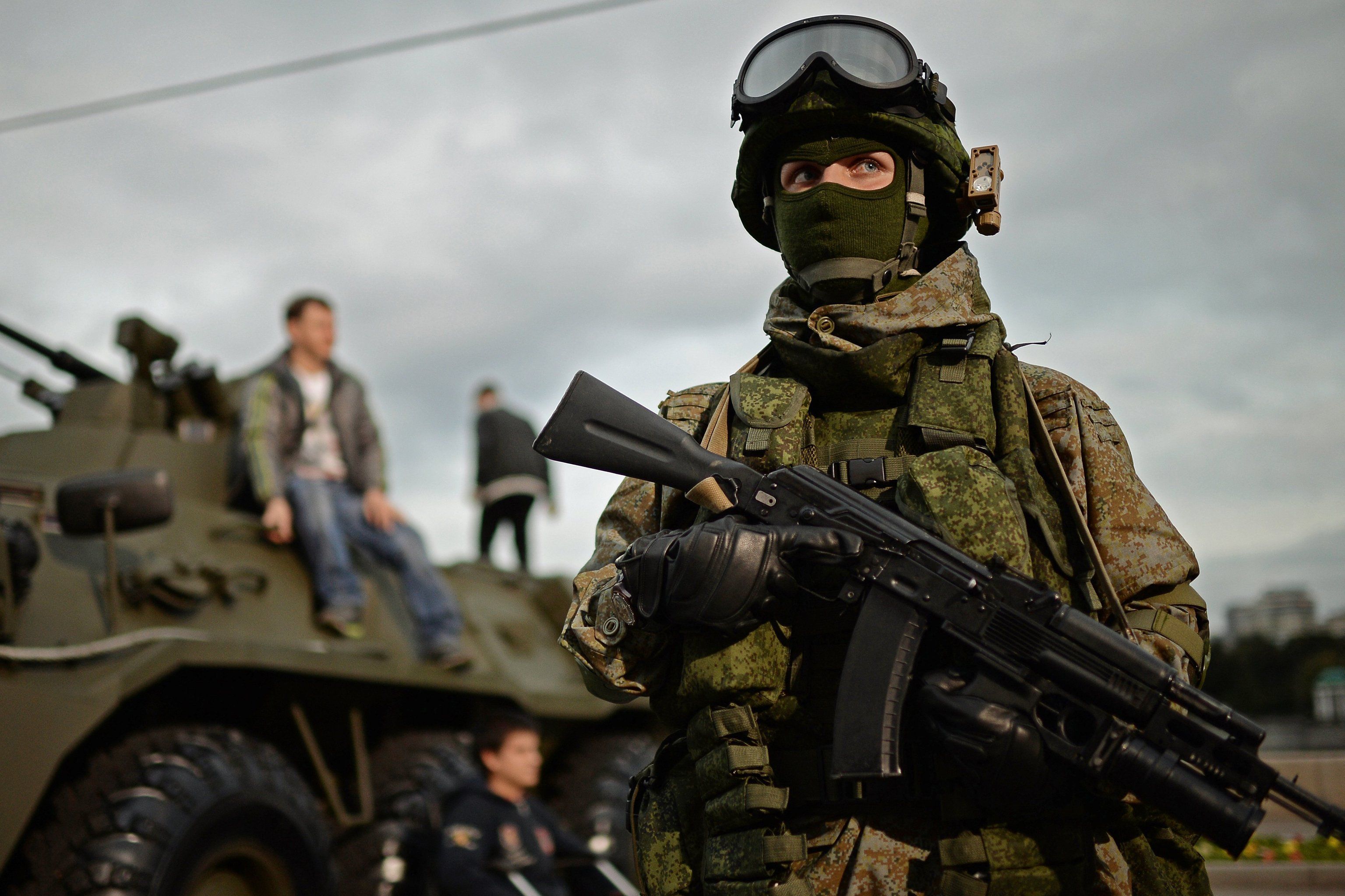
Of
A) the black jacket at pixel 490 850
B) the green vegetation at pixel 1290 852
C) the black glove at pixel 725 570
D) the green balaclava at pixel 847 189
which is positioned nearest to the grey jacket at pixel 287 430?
the black jacket at pixel 490 850

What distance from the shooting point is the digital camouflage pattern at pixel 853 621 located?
2217 millimetres

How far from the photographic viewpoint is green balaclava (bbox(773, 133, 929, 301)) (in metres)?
2.57

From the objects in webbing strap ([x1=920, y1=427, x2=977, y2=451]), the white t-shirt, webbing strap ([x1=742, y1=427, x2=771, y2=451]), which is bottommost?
webbing strap ([x1=920, y1=427, x2=977, y2=451])

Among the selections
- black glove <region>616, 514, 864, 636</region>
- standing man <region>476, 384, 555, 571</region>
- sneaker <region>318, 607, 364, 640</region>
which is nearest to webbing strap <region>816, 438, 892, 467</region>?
black glove <region>616, 514, 864, 636</region>

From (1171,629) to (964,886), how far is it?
1.95ft

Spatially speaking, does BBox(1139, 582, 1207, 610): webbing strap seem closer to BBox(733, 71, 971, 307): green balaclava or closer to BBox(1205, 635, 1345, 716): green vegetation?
BBox(733, 71, 971, 307): green balaclava

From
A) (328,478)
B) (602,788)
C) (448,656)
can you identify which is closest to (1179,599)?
(448,656)

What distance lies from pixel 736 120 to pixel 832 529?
1014 mm

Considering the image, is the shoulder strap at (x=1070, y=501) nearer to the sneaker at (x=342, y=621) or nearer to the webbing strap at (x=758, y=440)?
the webbing strap at (x=758, y=440)

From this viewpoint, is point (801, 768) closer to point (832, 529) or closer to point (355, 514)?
point (832, 529)

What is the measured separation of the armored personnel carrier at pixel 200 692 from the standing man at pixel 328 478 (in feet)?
0.40

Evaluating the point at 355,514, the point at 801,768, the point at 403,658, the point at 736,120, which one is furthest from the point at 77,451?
the point at 801,768

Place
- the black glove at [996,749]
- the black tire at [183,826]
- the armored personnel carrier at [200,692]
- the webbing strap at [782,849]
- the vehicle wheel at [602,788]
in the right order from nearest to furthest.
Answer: the black glove at [996,749] < the webbing strap at [782,849] < the black tire at [183,826] < the armored personnel carrier at [200,692] < the vehicle wheel at [602,788]

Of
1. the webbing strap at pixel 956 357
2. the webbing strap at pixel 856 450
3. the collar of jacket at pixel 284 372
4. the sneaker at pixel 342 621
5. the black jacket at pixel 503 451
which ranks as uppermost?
the black jacket at pixel 503 451
